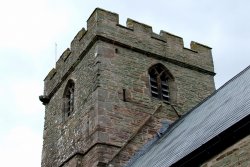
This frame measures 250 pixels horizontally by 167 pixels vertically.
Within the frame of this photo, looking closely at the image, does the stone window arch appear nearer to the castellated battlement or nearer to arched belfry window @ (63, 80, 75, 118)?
the castellated battlement

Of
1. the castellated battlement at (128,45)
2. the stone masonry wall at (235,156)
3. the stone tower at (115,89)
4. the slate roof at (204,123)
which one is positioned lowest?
the stone masonry wall at (235,156)

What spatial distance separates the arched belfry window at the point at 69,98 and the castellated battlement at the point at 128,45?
0.37m

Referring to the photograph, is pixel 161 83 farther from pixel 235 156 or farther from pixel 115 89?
pixel 235 156

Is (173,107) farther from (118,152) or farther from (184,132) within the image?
(184,132)

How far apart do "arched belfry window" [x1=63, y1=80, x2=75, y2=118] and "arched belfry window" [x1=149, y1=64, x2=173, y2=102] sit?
2.43 metres

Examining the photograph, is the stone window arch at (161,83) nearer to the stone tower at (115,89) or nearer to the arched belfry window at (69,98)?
the stone tower at (115,89)

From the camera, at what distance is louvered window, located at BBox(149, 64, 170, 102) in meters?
14.7

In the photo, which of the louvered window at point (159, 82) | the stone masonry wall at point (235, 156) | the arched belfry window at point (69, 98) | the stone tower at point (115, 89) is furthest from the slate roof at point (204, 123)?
the arched belfry window at point (69, 98)

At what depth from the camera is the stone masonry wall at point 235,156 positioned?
7.05 metres

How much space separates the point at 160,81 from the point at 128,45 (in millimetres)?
1423

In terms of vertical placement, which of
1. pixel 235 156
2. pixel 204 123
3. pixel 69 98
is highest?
pixel 69 98

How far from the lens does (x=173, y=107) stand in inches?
566

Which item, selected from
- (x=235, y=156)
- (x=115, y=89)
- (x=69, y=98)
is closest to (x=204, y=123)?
(x=235, y=156)

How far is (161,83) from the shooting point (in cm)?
1498
